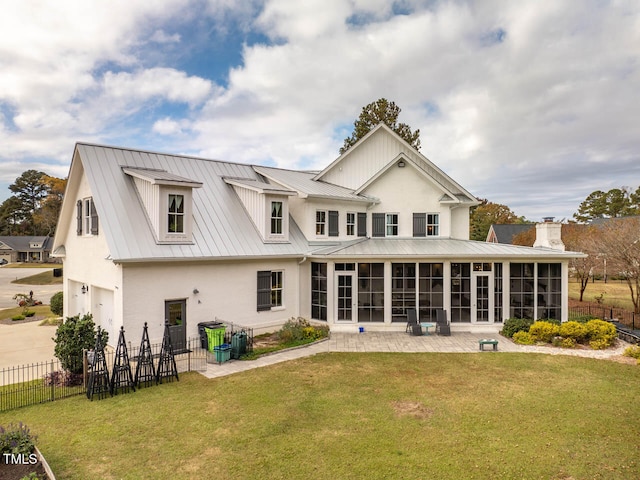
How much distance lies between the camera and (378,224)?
22047mm

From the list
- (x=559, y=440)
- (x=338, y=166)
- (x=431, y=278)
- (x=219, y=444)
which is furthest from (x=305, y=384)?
(x=338, y=166)

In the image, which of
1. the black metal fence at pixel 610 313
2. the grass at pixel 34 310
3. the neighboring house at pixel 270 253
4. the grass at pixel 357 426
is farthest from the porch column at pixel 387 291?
the grass at pixel 34 310

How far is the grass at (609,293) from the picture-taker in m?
27.8

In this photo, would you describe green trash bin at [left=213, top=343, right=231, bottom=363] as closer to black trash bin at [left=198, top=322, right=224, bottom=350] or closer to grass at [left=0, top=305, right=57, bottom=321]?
black trash bin at [left=198, top=322, right=224, bottom=350]

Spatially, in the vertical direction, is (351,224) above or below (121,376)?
above

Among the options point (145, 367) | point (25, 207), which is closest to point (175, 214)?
point (145, 367)

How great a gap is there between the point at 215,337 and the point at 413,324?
8.92 metres

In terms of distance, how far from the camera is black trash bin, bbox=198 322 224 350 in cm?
1477

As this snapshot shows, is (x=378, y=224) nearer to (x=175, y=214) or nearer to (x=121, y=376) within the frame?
(x=175, y=214)

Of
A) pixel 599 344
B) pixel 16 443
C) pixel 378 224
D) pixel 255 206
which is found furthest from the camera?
pixel 378 224

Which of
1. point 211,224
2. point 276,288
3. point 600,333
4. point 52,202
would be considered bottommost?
point 600,333

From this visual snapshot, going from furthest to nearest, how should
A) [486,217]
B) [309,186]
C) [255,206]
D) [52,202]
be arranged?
1. [52,202]
2. [486,217]
3. [309,186]
4. [255,206]

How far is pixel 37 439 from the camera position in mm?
7641

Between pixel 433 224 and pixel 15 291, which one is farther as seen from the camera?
pixel 15 291
